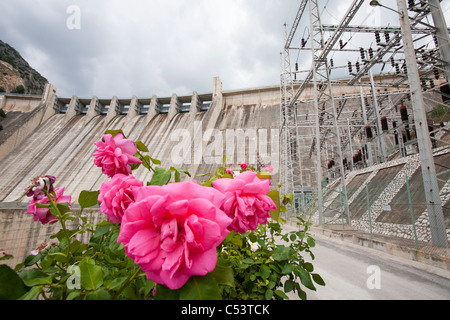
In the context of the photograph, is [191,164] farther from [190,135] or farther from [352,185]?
[352,185]

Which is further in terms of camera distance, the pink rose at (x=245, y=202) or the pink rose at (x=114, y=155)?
the pink rose at (x=114, y=155)

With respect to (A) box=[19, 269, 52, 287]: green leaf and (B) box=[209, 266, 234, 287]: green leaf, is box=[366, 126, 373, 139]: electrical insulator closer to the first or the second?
(B) box=[209, 266, 234, 287]: green leaf

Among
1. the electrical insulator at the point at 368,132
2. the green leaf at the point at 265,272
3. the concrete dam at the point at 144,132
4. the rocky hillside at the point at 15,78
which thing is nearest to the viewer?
the green leaf at the point at 265,272

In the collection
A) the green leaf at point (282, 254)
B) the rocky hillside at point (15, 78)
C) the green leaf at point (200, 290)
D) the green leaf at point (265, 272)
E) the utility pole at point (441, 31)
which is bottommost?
the green leaf at point (265, 272)

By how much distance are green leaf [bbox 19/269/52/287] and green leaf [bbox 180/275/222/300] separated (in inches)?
11.7

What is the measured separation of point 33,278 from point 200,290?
0.43 meters

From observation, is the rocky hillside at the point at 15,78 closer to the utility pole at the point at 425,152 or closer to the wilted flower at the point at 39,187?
the wilted flower at the point at 39,187

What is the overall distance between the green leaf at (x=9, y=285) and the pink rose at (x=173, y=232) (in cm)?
24

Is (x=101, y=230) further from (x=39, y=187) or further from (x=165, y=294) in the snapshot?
(x=165, y=294)

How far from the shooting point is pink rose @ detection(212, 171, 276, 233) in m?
0.50

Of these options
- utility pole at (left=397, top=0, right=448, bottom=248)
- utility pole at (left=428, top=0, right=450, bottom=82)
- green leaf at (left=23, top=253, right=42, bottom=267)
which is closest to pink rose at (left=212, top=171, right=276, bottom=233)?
green leaf at (left=23, top=253, right=42, bottom=267)

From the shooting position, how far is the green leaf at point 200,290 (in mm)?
390

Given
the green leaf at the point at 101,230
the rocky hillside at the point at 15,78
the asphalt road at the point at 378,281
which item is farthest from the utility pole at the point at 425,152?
the rocky hillside at the point at 15,78
